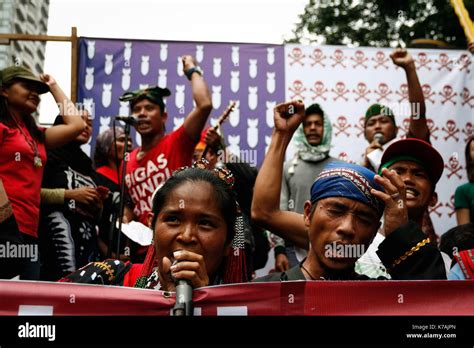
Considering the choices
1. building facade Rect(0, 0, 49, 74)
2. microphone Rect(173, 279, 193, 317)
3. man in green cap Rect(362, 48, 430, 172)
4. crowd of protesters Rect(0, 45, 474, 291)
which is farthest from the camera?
building facade Rect(0, 0, 49, 74)

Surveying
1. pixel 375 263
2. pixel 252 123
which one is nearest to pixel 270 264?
pixel 252 123

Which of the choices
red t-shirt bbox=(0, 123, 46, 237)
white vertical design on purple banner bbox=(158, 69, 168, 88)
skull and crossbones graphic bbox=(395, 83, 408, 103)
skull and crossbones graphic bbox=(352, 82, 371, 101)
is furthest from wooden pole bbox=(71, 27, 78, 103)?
skull and crossbones graphic bbox=(395, 83, 408, 103)

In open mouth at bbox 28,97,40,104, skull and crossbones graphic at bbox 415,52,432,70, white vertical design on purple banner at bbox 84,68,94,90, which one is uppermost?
skull and crossbones graphic at bbox 415,52,432,70

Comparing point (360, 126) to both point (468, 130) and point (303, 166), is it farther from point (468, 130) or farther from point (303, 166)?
point (303, 166)

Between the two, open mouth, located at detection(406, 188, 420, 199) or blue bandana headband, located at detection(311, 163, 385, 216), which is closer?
blue bandana headband, located at detection(311, 163, 385, 216)

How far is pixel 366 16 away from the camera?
1977cm

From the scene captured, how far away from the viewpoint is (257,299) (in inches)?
87.7

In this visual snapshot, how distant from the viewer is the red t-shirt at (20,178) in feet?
14.9

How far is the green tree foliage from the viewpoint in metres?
16.9

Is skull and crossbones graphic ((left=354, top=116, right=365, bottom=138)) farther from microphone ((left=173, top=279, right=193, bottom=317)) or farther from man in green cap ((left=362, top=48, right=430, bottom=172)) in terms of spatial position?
microphone ((left=173, top=279, right=193, bottom=317))

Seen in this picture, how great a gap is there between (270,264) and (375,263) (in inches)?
132

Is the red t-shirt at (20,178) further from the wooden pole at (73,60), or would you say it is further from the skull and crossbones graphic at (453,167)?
the skull and crossbones graphic at (453,167)

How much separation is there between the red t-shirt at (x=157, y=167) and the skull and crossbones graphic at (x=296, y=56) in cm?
261

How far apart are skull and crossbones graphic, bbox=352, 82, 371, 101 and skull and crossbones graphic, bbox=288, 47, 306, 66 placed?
64cm
